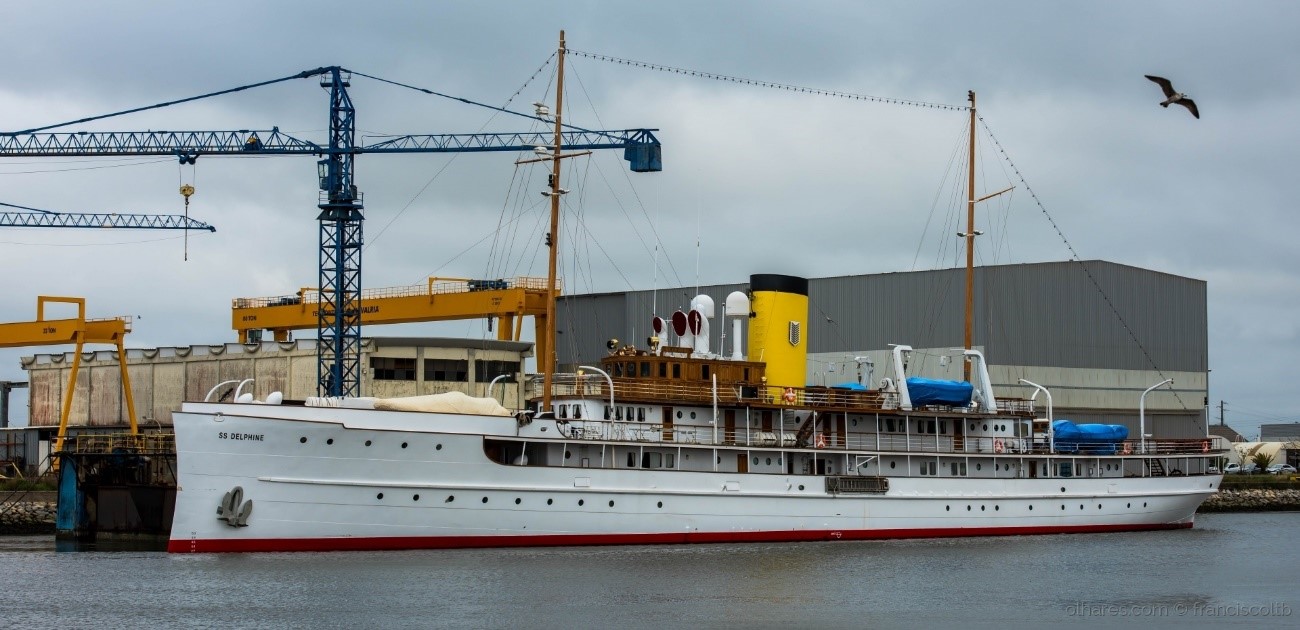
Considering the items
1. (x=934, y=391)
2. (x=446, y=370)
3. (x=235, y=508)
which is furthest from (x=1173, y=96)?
(x=446, y=370)

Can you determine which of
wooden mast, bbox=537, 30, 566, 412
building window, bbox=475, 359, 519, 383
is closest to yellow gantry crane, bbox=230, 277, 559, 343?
building window, bbox=475, 359, 519, 383

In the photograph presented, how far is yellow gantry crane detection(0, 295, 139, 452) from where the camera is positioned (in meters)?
59.3

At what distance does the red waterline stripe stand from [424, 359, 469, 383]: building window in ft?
78.5

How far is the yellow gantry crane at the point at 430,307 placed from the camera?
6731cm

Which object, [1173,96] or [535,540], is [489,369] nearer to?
[535,540]

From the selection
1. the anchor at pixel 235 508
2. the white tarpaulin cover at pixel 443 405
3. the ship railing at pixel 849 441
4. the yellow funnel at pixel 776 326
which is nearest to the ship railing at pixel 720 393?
the yellow funnel at pixel 776 326

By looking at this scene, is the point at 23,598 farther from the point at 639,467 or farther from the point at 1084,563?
the point at 1084,563

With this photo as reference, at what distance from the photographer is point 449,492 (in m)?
39.6

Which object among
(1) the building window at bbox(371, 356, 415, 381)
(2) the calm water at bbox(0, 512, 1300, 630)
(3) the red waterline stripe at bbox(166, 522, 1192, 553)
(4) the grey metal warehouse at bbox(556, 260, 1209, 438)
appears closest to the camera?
(2) the calm water at bbox(0, 512, 1300, 630)

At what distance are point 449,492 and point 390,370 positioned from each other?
83.2 ft

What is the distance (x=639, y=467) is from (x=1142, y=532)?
68.0 ft

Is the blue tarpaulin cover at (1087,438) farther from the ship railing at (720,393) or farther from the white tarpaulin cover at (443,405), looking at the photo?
the white tarpaulin cover at (443,405)

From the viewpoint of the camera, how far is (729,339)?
242 feet

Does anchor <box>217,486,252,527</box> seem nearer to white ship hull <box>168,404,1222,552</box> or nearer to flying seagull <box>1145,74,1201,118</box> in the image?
white ship hull <box>168,404,1222,552</box>
